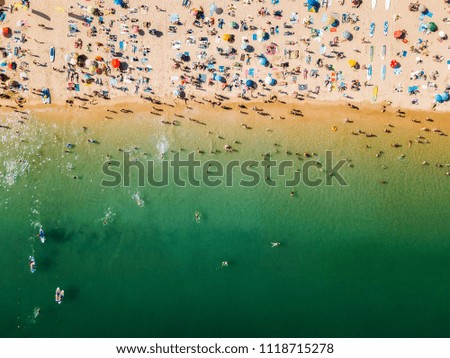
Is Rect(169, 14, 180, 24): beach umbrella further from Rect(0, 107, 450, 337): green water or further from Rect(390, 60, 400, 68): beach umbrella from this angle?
Rect(390, 60, 400, 68): beach umbrella

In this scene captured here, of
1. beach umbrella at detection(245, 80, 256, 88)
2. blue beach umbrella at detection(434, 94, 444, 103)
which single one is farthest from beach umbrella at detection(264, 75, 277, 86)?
blue beach umbrella at detection(434, 94, 444, 103)

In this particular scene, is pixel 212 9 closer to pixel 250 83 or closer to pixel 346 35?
pixel 250 83

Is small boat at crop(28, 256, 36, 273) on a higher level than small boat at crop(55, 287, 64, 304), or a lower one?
higher

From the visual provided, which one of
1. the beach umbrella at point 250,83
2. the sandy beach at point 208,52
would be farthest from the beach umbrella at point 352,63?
the beach umbrella at point 250,83

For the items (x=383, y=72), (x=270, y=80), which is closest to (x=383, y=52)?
(x=383, y=72)
